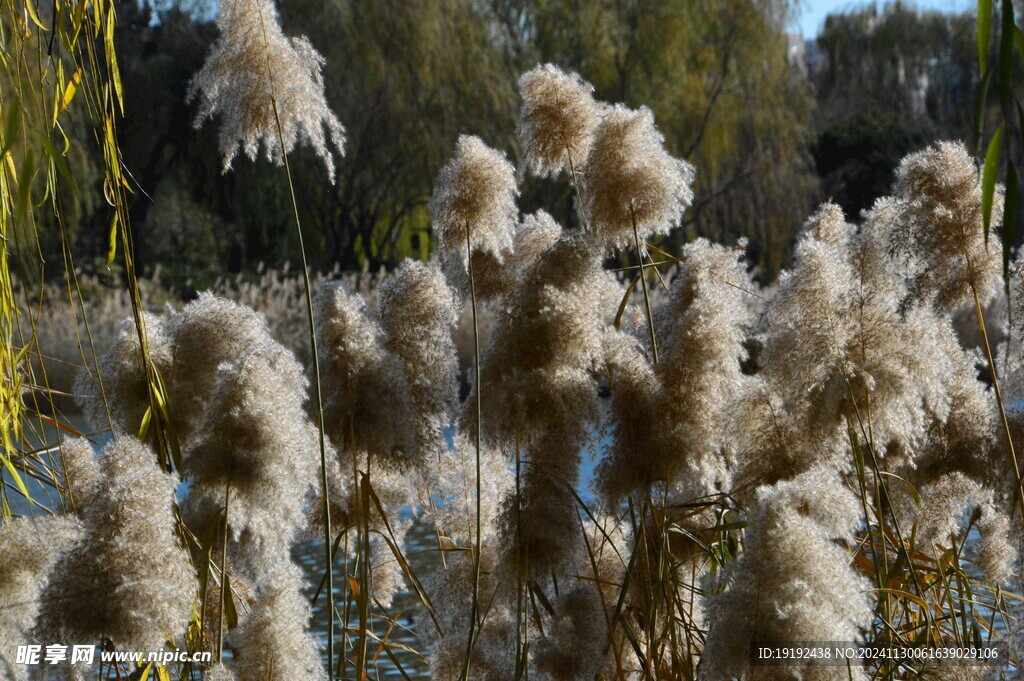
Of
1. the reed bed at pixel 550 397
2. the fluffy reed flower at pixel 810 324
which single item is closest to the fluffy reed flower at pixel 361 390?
the reed bed at pixel 550 397

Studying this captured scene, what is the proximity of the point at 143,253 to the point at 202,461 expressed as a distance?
1660 centimetres

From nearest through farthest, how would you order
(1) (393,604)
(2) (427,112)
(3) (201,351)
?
(3) (201,351) < (1) (393,604) < (2) (427,112)

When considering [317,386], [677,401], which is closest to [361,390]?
[317,386]

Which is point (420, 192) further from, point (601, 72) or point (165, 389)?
point (165, 389)

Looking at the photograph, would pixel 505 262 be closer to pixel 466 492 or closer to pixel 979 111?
pixel 466 492

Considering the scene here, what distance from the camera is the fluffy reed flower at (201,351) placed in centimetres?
204

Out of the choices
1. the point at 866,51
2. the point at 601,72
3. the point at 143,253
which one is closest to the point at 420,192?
the point at 601,72

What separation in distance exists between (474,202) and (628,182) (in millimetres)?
281

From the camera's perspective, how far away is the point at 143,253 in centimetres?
1761

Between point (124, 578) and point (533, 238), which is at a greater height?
point (533, 238)

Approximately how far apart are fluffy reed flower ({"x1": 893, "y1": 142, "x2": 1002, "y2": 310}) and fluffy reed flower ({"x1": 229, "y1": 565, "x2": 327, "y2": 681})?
3.83 ft

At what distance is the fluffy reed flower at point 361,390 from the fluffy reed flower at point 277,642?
1.02 ft

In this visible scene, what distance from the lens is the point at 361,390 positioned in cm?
208

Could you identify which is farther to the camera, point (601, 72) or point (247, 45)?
point (601, 72)
